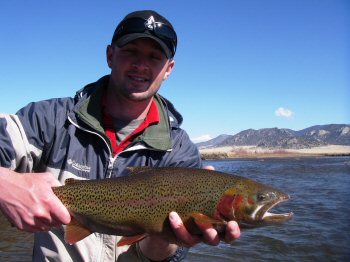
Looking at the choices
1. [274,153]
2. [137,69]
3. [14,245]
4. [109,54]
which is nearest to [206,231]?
[137,69]

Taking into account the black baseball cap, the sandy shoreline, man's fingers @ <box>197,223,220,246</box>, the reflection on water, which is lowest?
the reflection on water

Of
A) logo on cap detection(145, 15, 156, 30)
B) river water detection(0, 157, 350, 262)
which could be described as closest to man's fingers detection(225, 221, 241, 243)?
logo on cap detection(145, 15, 156, 30)

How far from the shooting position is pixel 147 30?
4.13m

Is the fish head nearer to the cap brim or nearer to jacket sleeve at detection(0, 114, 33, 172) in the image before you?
the cap brim

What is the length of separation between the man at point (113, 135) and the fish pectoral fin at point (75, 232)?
0.72 feet

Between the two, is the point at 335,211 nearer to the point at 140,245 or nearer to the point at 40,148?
the point at 140,245

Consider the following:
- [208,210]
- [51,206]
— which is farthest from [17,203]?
[208,210]

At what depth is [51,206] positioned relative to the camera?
317cm

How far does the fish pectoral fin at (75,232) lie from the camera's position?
3443mm

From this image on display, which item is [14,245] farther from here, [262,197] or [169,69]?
[262,197]

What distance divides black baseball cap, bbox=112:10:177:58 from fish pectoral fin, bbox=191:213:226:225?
186 centimetres

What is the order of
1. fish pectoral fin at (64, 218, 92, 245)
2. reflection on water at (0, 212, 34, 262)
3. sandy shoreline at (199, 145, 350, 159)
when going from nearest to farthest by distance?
fish pectoral fin at (64, 218, 92, 245) < reflection on water at (0, 212, 34, 262) < sandy shoreline at (199, 145, 350, 159)

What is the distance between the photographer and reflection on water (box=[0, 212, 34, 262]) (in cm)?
878

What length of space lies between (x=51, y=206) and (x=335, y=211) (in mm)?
13346
